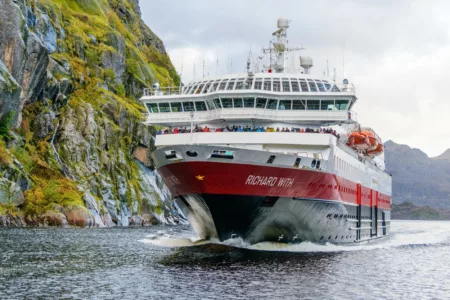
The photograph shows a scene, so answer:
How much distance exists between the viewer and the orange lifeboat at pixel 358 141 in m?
67.9

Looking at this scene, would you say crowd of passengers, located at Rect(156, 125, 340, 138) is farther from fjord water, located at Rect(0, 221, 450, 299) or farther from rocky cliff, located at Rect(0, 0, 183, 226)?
rocky cliff, located at Rect(0, 0, 183, 226)

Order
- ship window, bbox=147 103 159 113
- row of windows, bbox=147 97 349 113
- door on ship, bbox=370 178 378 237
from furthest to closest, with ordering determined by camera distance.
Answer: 1. door on ship, bbox=370 178 378 237
2. ship window, bbox=147 103 159 113
3. row of windows, bbox=147 97 349 113

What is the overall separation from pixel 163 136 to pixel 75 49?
79.0 meters

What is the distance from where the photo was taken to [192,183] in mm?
47281

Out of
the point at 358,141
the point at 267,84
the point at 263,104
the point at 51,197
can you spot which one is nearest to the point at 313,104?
the point at 263,104

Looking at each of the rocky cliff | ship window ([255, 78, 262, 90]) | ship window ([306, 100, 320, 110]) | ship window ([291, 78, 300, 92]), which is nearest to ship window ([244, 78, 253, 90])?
ship window ([255, 78, 262, 90])

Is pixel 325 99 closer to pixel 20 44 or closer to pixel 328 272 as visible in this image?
pixel 328 272

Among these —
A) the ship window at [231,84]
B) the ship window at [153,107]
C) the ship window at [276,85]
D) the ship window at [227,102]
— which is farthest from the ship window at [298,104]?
the ship window at [153,107]

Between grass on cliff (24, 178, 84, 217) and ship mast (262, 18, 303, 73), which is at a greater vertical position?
ship mast (262, 18, 303, 73)

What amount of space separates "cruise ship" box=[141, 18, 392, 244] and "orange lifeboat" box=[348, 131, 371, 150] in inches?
130

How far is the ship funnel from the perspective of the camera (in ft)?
214

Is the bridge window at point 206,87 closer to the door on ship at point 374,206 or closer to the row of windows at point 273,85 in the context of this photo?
the row of windows at point 273,85

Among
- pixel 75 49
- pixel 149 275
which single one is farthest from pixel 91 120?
pixel 149 275

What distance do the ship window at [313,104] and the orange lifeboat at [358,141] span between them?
13522mm
